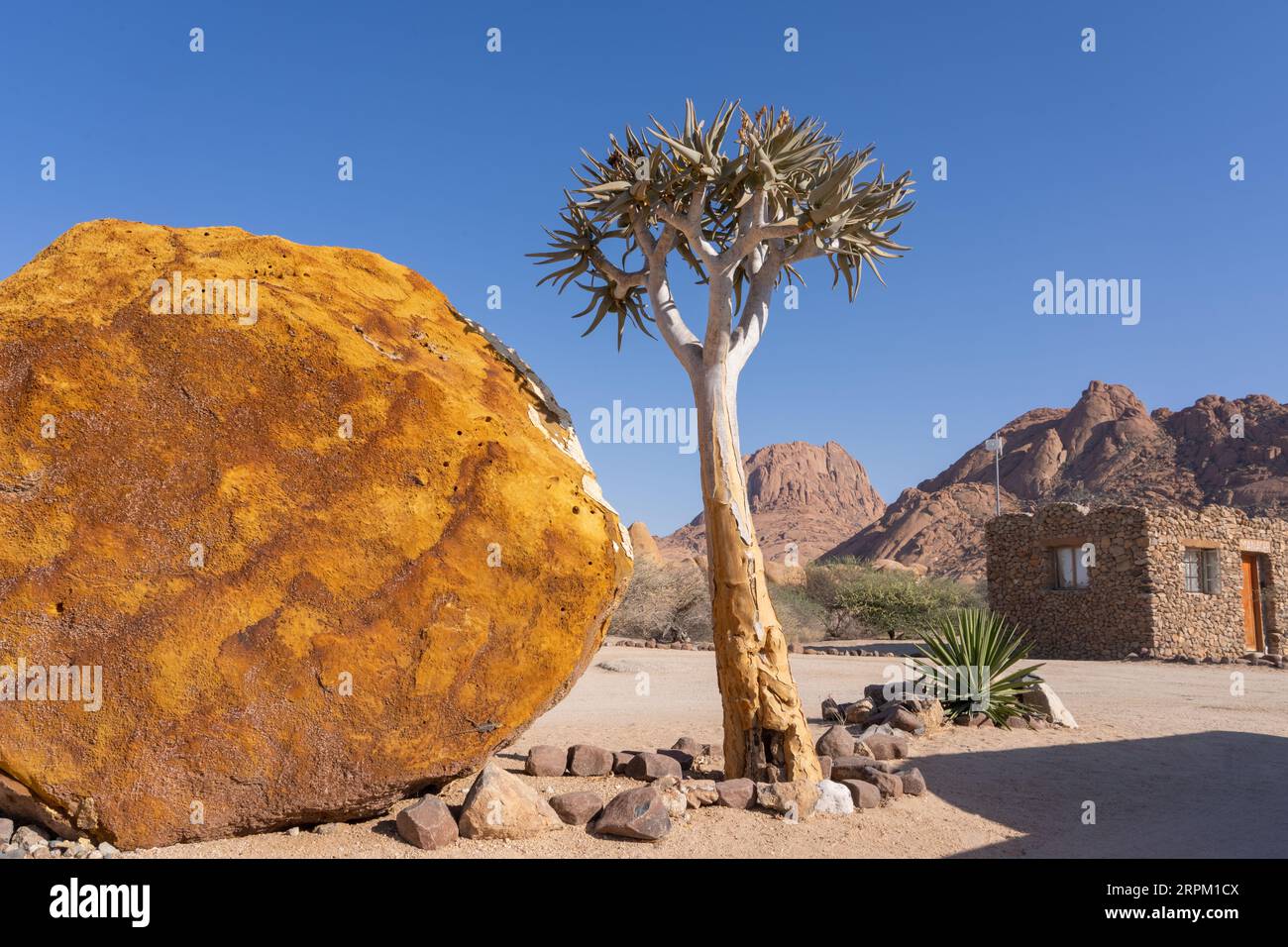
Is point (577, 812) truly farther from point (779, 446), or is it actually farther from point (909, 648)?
point (779, 446)

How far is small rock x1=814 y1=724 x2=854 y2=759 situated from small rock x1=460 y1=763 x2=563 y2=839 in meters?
2.72

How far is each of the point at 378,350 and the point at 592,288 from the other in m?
2.25

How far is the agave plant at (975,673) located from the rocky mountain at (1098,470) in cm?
3726

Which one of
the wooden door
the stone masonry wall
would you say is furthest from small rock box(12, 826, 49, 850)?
the wooden door

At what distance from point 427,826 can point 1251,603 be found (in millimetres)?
19262

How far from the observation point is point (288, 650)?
4.18 meters

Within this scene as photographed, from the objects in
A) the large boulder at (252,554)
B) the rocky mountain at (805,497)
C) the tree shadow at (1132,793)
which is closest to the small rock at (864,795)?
the tree shadow at (1132,793)

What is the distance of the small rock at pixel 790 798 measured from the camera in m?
4.98

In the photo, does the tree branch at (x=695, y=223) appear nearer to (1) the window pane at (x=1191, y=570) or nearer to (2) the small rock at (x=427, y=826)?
(2) the small rock at (x=427, y=826)

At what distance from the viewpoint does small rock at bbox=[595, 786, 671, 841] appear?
14.5 ft

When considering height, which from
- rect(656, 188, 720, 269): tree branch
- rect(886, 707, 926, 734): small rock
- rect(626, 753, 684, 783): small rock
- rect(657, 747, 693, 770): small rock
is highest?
rect(656, 188, 720, 269): tree branch

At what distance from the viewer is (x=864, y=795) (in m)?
5.21

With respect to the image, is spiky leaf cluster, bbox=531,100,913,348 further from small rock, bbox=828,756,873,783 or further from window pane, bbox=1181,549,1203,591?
window pane, bbox=1181,549,1203,591
